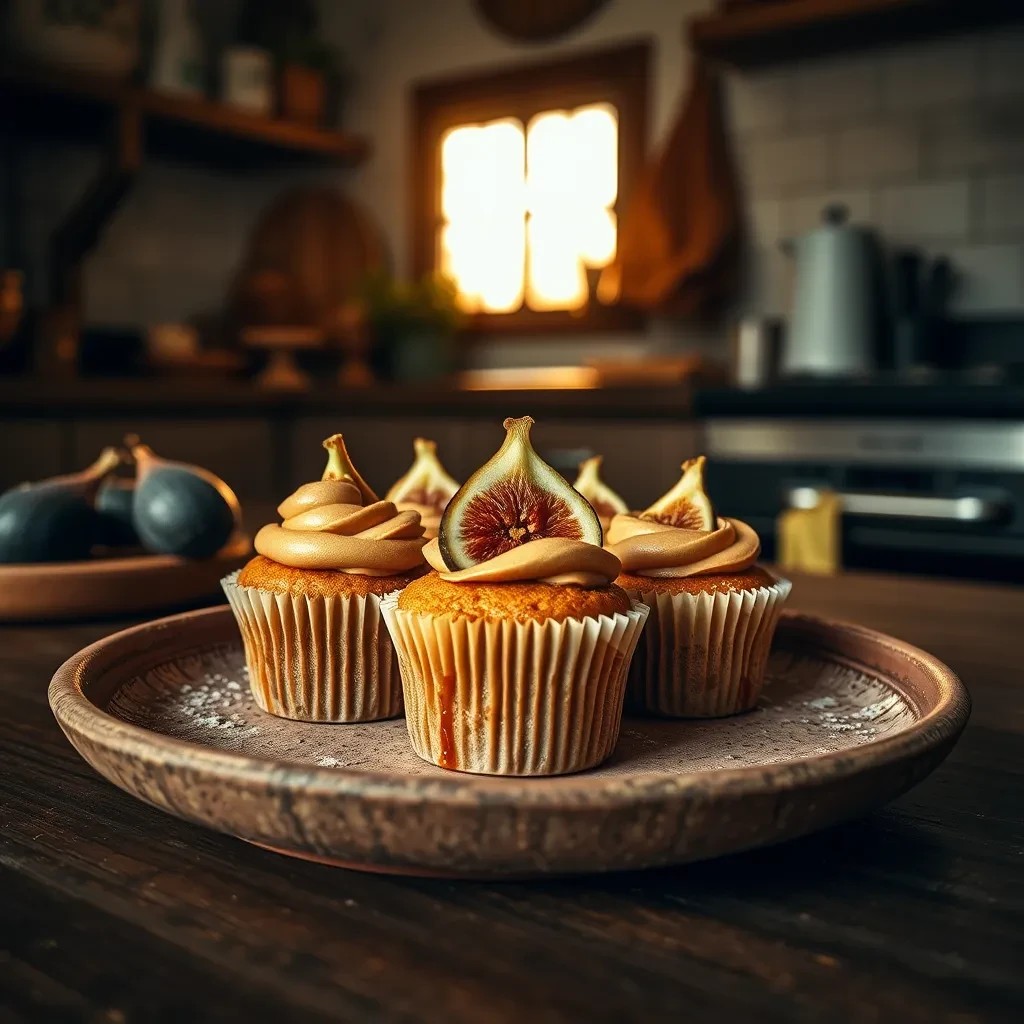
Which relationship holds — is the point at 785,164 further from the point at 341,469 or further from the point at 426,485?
the point at 341,469

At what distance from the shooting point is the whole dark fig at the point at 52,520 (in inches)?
43.1

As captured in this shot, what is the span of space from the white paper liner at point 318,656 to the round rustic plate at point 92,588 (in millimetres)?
355

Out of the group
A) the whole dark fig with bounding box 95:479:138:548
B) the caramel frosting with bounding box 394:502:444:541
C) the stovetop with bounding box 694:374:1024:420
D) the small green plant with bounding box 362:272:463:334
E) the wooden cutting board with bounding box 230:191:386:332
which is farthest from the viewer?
the wooden cutting board with bounding box 230:191:386:332

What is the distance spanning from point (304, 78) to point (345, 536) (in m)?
3.69

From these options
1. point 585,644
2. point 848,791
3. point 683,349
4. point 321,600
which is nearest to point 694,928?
point 848,791

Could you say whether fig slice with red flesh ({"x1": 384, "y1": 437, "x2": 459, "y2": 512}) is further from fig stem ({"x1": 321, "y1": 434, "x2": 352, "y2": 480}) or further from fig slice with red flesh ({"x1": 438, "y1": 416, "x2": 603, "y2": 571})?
fig slice with red flesh ({"x1": 438, "y1": 416, "x2": 603, "y2": 571})

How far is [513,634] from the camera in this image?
634 mm

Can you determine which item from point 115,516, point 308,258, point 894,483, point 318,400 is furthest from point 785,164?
point 115,516

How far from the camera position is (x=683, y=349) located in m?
3.70

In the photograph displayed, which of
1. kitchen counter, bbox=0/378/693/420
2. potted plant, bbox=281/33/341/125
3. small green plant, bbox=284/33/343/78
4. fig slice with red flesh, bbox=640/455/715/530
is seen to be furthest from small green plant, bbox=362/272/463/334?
fig slice with red flesh, bbox=640/455/715/530

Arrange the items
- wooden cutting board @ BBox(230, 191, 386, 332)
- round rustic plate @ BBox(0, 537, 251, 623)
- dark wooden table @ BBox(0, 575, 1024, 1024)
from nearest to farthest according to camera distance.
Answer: dark wooden table @ BBox(0, 575, 1024, 1024)
round rustic plate @ BBox(0, 537, 251, 623)
wooden cutting board @ BBox(230, 191, 386, 332)

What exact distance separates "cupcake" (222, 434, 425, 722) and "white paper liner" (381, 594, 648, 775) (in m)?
0.09

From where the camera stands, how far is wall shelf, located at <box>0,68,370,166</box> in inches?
129

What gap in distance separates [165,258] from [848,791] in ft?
13.6
